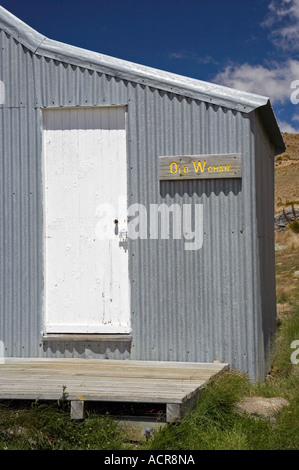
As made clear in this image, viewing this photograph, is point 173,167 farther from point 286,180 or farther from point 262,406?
point 286,180

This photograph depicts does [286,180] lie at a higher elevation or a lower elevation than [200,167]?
higher

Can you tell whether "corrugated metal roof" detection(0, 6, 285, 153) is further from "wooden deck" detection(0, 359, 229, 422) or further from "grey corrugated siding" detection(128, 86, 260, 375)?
"wooden deck" detection(0, 359, 229, 422)

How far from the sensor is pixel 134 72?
7.27m

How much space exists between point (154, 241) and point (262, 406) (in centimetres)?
227

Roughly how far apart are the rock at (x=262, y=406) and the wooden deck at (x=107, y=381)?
418 mm

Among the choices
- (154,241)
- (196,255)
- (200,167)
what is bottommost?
(196,255)

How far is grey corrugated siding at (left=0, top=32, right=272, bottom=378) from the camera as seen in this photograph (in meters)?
7.07

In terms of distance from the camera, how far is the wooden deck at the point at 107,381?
5.31m

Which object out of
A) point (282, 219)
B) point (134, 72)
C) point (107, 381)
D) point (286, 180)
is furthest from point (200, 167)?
point (286, 180)

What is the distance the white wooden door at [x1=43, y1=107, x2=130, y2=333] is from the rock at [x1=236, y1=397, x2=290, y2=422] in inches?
70.9

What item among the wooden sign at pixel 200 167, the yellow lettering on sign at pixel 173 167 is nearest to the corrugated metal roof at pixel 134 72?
the wooden sign at pixel 200 167

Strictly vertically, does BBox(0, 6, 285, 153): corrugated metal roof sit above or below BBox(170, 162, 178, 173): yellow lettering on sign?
above

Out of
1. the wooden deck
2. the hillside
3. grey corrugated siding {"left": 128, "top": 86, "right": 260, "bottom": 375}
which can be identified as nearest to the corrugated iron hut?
grey corrugated siding {"left": 128, "top": 86, "right": 260, "bottom": 375}

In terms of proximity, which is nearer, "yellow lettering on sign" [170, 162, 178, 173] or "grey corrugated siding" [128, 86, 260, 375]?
"grey corrugated siding" [128, 86, 260, 375]
